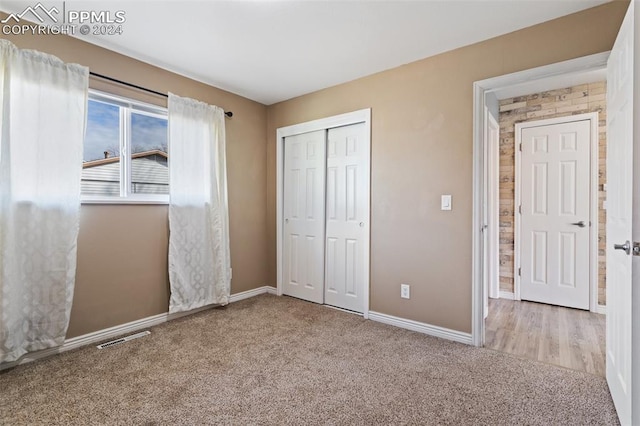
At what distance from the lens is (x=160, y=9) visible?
6.83 ft

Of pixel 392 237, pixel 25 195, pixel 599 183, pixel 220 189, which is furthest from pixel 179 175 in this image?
pixel 599 183

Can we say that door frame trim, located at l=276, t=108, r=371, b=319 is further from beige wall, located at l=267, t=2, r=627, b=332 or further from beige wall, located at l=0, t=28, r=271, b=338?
beige wall, located at l=0, t=28, r=271, b=338

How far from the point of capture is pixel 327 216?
356 cm

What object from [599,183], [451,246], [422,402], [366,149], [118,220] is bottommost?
[422,402]

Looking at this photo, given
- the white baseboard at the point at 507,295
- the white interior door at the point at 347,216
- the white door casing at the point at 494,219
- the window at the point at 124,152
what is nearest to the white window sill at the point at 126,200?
the window at the point at 124,152

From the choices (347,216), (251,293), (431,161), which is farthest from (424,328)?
(251,293)

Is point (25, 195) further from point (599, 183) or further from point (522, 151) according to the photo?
point (599, 183)

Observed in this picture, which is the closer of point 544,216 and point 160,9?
point 160,9

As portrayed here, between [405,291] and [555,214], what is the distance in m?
2.15

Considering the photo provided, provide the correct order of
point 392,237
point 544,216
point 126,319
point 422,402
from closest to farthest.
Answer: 1. point 422,402
2. point 126,319
3. point 392,237
4. point 544,216

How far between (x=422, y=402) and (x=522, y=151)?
3287 millimetres

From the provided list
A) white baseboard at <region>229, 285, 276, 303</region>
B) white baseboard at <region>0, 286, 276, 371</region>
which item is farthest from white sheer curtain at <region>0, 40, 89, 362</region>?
white baseboard at <region>229, 285, 276, 303</region>

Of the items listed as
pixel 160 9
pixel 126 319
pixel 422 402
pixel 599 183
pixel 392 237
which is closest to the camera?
pixel 422 402

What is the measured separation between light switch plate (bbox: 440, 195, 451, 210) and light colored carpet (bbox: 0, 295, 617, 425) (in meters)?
1.11
